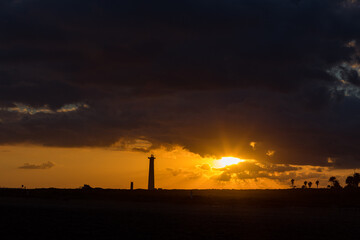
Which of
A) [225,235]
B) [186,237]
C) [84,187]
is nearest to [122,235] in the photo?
[186,237]

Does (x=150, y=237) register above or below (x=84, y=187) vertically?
below

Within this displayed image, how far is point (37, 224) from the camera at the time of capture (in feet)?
195

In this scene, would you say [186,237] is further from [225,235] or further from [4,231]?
[4,231]

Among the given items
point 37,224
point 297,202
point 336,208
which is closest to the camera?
point 37,224

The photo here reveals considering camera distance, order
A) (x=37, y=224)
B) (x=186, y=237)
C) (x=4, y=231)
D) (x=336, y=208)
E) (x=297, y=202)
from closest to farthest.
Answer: (x=186, y=237) → (x=4, y=231) → (x=37, y=224) → (x=336, y=208) → (x=297, y=202)

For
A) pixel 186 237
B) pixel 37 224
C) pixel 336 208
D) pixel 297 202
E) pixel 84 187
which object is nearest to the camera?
pixel 186 237

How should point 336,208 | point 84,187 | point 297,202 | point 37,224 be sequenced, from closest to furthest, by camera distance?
1. point 37,224
2. point 336,208
3. point 297,202
4. point 84,187

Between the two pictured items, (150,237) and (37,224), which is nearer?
(150,237)

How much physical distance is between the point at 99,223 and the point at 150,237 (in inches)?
670

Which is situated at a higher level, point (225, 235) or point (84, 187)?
point (84, 187)

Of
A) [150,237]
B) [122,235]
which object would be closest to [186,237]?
[150,237]

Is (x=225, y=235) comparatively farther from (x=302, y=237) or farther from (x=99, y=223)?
(x=99, y=223)

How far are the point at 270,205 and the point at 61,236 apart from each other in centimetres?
6637

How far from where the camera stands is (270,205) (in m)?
105
